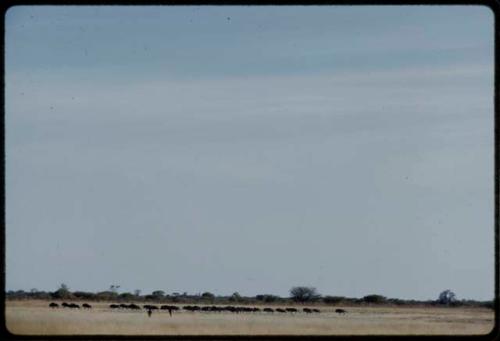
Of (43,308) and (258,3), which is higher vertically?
(258,3)

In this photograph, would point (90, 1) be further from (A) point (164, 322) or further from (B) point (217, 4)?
(A) point (164, 322)

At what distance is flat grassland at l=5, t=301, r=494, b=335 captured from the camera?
3.33 m

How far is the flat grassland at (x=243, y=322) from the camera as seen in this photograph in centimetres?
333

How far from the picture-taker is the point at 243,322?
12.5 feet

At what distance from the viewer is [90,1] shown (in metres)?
3.32

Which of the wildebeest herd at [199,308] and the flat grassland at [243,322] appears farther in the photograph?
the wildebeest herd at [199,308]

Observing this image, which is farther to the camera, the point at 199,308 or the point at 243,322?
the point at 199,308

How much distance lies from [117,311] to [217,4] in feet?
4.69

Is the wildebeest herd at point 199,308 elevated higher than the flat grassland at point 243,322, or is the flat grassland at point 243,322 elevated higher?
the wildebeest herd at point 199,308

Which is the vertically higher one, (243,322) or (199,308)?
(199,308)
